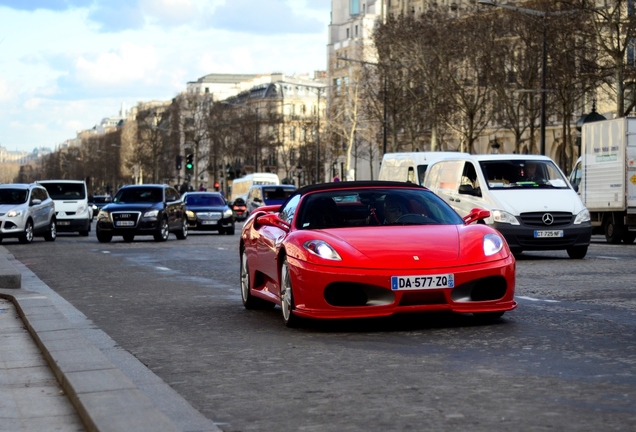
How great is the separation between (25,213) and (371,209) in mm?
26005

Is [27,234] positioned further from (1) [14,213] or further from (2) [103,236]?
(2) [103,236]

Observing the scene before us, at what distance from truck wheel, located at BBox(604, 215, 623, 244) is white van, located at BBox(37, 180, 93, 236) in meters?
18.3

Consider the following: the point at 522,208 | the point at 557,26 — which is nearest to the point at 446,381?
the point at 522,208

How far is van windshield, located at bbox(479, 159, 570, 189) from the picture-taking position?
24188mm

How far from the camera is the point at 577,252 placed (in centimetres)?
2334

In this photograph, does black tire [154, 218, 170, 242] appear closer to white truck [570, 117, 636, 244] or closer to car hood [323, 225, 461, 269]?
white truck [570, 117, 636, 244]

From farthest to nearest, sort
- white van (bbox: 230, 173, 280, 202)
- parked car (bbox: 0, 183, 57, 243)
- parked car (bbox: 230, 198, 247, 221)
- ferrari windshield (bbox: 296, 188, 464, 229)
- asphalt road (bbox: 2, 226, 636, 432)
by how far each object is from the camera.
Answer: white van (bbox: 230, 173, 280, 202), parked car (bbox: 230, 198, 247, 221), parked car (bbox: 0, 183, 57, 243), ferrari windshield (bbox: 296, 188, 464, 229), asphalt road (bbox: 2, 226, 636, 432)

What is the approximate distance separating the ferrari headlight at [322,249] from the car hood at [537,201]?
12381 mm

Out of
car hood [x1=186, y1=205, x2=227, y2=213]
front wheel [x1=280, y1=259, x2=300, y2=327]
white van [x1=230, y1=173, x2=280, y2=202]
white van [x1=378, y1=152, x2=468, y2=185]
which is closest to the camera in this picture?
front wheel [x1=280, y1=259, x2=300, y2=327]

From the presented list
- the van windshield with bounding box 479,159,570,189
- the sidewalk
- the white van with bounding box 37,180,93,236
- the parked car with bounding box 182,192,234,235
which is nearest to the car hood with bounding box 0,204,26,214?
the white van with bounding box 37,180,93,236

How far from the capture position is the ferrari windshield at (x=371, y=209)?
12.0m

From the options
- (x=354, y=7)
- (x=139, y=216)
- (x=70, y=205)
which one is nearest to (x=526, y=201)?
(x=139, y=216)

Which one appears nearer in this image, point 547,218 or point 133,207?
point 547,218

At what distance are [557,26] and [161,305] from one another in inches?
1891
